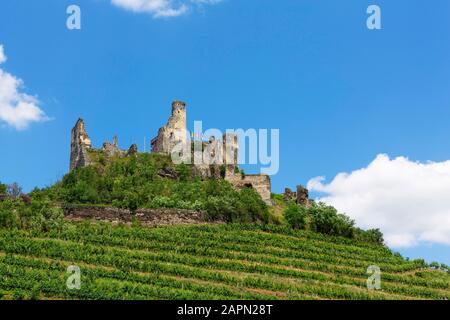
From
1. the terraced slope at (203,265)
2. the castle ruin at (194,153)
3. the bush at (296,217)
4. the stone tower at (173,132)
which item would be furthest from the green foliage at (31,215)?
the stone tower at (173,132)

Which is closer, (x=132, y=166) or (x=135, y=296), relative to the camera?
(x=135, y=296)

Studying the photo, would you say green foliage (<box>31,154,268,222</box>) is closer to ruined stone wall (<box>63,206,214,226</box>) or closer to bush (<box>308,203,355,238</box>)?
ruined stone wall (<box>63,206,214,226</box>)

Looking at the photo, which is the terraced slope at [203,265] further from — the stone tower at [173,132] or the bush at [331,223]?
the stone tower at [173,132]

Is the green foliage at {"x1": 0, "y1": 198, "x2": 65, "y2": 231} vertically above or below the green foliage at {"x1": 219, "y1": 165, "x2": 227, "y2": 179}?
below

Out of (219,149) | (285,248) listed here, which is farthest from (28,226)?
(219,149)

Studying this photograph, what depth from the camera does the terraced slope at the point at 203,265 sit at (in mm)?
33688

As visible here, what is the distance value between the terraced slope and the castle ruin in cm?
1020

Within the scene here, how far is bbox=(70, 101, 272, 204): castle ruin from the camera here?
2303 inches

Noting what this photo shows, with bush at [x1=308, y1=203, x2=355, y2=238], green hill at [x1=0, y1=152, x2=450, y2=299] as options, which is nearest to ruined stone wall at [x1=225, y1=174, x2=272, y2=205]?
green hill at [x1=0, y1=152, x2=450, y2=299]

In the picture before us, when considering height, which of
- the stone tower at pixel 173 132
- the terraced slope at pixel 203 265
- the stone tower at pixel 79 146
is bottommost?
the terraced slope at pixel 203 265

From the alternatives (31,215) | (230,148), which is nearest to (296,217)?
(230,148)

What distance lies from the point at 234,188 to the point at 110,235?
1613 cm

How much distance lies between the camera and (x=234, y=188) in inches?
2272
